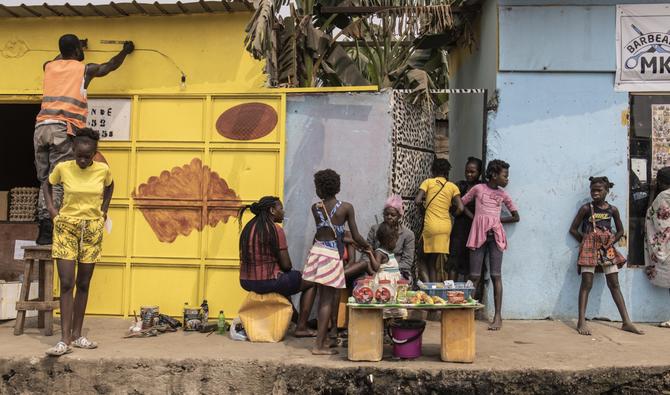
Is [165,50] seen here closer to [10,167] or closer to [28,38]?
[28,38]

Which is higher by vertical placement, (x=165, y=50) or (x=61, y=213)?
(x=165, y=50)

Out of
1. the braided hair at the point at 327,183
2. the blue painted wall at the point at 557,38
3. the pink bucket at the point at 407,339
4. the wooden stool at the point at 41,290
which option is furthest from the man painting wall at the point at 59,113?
the blue painted wall at the point at 557,38

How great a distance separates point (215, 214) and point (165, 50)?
1879 mm

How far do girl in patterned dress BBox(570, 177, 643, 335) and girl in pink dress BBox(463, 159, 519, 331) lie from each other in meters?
0.75

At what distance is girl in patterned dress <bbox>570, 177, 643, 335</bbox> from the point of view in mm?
6734

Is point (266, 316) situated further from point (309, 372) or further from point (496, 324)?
point (496, 324)

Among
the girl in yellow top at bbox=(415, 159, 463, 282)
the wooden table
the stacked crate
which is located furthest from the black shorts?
the stacked crate

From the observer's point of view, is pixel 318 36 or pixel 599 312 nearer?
pixel 599 312

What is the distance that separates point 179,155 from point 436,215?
2.83 meters

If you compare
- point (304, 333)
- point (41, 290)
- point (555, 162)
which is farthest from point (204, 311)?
point (555, 162)

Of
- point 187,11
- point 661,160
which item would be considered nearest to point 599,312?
point 661,160

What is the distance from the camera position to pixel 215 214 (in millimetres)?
7070

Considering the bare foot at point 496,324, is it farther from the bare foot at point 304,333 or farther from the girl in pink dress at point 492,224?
the bare foot at point 304,333

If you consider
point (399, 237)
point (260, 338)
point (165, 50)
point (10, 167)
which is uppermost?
point (165, 50)
